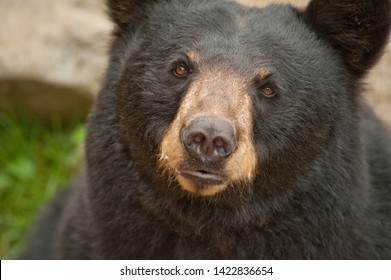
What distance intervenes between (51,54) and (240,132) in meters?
3.67

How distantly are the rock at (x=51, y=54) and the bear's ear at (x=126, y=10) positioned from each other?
2454 mm

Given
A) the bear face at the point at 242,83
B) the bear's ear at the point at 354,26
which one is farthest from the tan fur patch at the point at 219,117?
the bear's ear at the point at 354,26

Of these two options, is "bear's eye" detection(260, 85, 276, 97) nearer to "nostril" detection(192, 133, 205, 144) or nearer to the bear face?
the bear face

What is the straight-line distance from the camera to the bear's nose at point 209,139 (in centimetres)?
441

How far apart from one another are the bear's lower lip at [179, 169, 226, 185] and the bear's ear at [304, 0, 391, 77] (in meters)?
1.12

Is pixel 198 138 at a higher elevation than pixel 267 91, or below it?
below

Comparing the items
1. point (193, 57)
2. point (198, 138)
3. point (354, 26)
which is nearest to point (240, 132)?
point (198, 138)

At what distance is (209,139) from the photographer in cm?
441

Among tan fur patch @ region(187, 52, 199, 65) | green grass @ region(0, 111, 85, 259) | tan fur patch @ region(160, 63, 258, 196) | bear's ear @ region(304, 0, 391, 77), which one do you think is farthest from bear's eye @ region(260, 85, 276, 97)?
green grass @ region(0, 111, 85, 259)

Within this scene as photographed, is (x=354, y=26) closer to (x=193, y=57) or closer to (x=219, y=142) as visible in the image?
(x=193, y=57)

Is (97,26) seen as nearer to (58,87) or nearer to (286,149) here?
(58,87)

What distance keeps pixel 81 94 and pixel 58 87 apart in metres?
0.22

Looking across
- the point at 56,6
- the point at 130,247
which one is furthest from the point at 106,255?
the point at 56,6

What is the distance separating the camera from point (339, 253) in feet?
17.1
